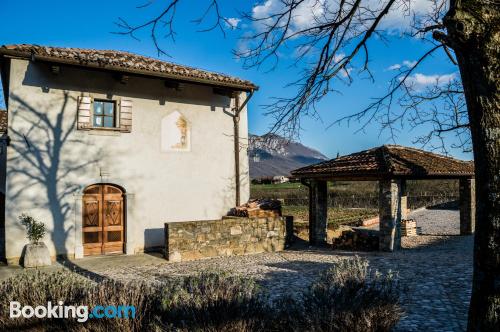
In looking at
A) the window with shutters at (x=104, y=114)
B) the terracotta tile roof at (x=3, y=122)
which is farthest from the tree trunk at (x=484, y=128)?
the terracotta tile roof at (x=3, y=122)

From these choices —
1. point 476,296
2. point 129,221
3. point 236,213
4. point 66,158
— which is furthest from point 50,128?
point 476,296

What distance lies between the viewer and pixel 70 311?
3.69m

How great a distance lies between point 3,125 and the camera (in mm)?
13500

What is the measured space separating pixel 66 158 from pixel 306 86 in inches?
281

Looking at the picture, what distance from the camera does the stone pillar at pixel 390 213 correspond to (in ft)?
33.9

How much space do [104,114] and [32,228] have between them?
3.38m

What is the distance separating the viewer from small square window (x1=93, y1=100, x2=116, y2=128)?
1021 cm

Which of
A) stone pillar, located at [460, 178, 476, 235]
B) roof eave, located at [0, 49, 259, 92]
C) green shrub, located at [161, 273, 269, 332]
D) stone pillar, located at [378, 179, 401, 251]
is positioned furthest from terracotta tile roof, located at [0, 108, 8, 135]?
stone pillar, located at [460, 178, 476, 235]

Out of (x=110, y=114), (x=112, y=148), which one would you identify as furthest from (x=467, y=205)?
(x=110, y=114)

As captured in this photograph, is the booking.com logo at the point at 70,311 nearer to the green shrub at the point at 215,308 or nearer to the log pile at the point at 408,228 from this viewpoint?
the green shrub at the point at 215,308

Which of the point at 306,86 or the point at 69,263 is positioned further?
the point at 69,263

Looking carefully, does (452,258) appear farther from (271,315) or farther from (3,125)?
(3,125)

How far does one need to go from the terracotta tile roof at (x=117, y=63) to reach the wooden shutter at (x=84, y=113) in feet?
3.11

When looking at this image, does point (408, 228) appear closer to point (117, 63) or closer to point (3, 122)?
point (117, 63)
